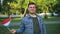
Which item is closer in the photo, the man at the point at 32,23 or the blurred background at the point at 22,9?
the man at the point at 32,23

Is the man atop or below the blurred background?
atop

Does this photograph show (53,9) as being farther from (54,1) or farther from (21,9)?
(21,9)

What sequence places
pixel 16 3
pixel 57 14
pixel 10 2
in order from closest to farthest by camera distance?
1. pixel 16 3
2. pixel 10 2
3. pixel 57 14

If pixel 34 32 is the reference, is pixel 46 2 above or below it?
below

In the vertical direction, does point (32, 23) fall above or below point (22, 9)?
above

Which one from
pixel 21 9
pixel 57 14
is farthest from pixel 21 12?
pixel 57 14

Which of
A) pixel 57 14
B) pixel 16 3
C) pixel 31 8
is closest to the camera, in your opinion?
pixel 31 8

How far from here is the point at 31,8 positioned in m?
3.55

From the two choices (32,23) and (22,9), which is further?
(22,9)

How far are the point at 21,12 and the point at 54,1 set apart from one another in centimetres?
589

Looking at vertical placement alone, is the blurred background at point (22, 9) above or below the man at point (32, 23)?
below

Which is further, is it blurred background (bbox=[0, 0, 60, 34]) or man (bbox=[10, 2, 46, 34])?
blurred background (bbox=[0, 0, 60, 34])

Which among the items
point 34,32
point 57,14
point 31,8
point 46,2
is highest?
point 31,8

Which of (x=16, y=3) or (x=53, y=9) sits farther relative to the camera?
(x=53, y=9)
